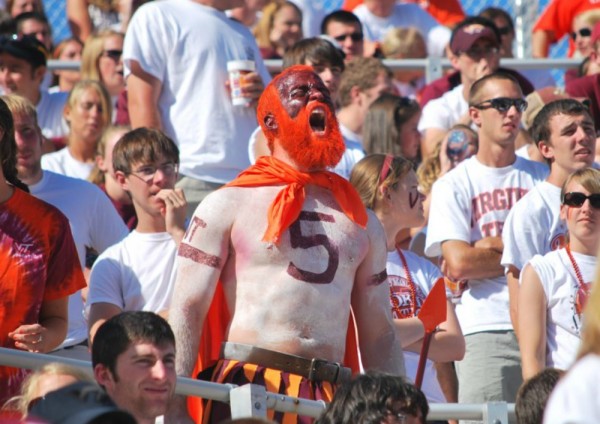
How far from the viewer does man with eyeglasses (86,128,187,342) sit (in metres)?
6.21

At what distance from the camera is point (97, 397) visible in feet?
8.35

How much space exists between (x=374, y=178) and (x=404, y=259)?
1.46ft

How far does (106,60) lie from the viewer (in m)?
9.68

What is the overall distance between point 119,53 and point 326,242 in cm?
506

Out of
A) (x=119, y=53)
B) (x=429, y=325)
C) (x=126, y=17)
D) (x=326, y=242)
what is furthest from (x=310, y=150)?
(x=126, y=17)

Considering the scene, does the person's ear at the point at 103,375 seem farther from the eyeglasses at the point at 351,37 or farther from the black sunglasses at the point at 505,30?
the black sunglasses at the point at 505,30

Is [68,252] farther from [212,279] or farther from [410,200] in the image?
[410,200]

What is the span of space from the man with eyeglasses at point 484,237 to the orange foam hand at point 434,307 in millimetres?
1564

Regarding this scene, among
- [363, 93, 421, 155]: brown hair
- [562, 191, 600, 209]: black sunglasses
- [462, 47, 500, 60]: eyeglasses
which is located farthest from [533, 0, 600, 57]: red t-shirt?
[562, 191, 600, 209]: black sunglasses

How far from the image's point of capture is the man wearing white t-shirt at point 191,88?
299 inches

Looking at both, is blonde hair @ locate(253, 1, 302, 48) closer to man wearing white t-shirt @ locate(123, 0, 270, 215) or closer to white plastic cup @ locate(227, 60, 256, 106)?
man wearing white t-shirt @ locate(123, 0, 270, 215)

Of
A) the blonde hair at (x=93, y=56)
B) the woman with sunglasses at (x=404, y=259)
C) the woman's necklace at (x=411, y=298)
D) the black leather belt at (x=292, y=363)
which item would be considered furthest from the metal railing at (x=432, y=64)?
the black leather belt at (x=292, y=363)

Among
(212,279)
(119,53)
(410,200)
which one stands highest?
(119,53)

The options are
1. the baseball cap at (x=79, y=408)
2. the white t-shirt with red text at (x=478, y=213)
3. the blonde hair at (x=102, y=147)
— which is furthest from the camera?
the blonde hair at (x=102, y=147)
